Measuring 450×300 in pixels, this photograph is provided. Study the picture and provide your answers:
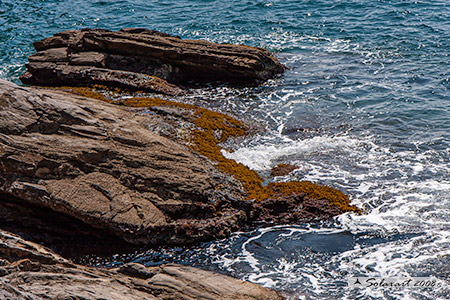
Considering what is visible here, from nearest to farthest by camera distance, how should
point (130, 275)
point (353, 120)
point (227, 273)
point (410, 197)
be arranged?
1. point (130, 275)
2. point (227, 273)
3. point (410, 197)
4. point (353, 120)

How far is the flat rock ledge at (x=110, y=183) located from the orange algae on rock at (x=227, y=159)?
44 centimetres

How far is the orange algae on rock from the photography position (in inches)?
543

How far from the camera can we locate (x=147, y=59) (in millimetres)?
22531

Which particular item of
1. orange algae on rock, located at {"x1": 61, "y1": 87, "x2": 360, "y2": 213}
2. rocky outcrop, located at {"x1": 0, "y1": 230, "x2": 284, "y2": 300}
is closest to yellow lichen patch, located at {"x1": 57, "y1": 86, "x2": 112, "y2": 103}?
orange algae on rock, located at {"x1": 61, "y1": 87, "x2": 360, "y2": 213}

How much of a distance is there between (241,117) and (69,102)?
8359mm

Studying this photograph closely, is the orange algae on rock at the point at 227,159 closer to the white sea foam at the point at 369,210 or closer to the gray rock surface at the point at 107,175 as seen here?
the white sea foam at the point at 369,210

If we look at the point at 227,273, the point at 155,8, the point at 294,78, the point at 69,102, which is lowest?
the point at 227,273

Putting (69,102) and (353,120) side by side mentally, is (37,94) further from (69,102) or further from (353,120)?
(353,120)

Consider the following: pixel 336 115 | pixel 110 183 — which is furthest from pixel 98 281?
pixel 336 115

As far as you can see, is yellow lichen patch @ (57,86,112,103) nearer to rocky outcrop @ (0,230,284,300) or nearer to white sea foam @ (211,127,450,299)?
white sea foam @ (211,127,450,299)

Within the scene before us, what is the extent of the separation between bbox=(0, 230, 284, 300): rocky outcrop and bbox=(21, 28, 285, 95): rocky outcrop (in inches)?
522

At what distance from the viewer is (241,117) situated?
63.9 ft

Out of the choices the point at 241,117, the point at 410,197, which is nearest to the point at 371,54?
the point at 241,117

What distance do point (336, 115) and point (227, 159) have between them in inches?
276
